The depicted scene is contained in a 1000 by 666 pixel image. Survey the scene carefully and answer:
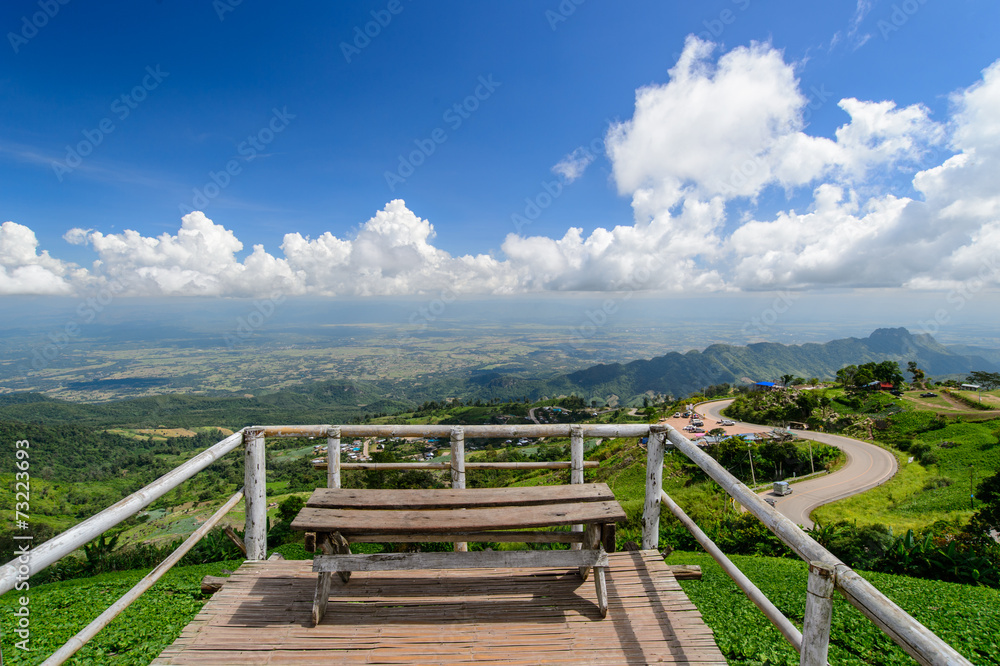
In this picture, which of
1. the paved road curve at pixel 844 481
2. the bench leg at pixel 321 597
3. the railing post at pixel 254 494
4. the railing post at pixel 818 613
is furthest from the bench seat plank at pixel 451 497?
the paved road curve at pixel 844 481

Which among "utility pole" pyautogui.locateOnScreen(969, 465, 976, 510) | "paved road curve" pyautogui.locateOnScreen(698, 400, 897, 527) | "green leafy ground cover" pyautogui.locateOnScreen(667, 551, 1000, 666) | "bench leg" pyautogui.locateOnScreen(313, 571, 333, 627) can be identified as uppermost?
"bench leg" pyautogui.locateOnScreen(313, 571, 333, 627)

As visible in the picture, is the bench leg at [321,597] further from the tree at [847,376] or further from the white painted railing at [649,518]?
the tree at [847,376]

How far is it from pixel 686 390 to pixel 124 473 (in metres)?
168

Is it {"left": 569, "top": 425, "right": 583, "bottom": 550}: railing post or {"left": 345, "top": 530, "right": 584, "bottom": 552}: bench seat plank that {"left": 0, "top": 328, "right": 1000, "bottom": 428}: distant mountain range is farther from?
{"left": 345, "top": 530, "right": 584, "bottom": 552}: bench seat plank

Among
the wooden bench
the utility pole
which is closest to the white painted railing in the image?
the wooden bench

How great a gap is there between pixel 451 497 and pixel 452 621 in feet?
2.69

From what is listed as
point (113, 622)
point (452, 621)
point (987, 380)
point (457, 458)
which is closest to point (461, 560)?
point (452, 621)

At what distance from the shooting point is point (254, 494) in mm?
3895

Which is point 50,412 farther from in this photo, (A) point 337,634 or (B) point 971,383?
(B) point 971,383

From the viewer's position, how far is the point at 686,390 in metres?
169

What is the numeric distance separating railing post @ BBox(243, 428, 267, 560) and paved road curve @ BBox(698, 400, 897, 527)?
24.3 meters

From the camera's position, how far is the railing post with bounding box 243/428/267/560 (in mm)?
3861

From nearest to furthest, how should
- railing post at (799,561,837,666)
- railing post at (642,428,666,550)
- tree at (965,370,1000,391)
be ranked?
railing post at (799,561,837,666) < railing post at (642,428,666,550) < tree at (965,370,1000,391)

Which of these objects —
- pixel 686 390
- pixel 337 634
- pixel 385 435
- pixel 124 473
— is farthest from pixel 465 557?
pixel 686 390
